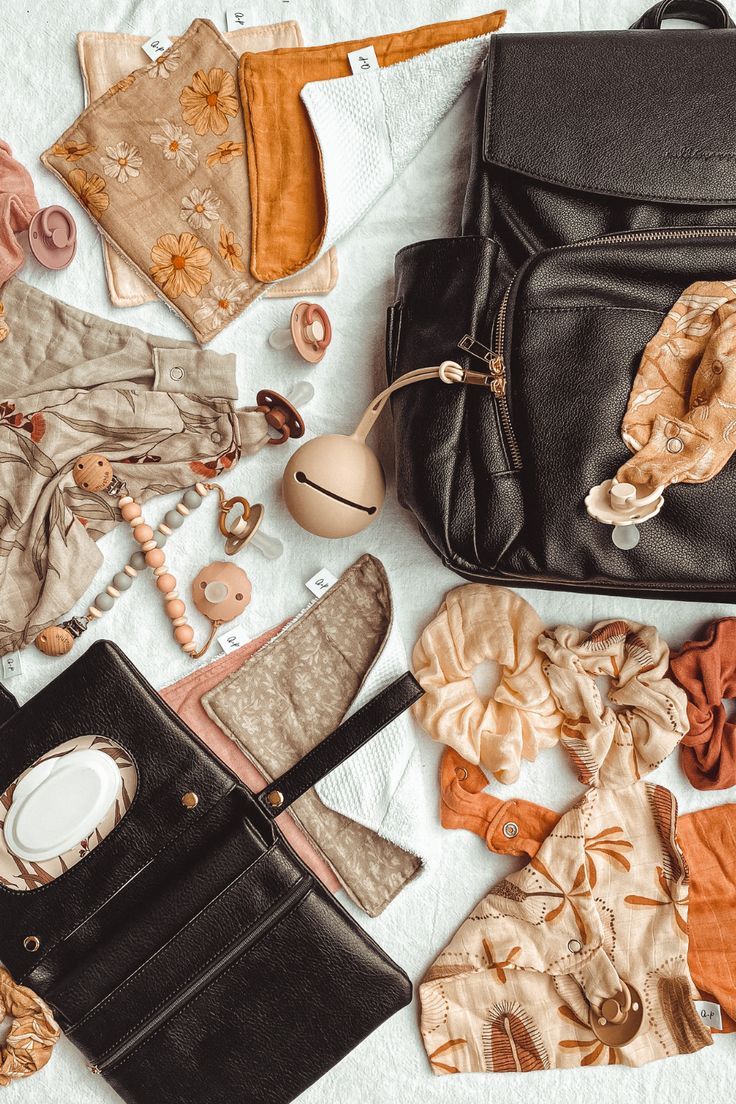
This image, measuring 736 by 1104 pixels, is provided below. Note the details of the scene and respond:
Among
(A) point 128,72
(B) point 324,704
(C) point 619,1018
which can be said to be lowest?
(C) point 619,1018

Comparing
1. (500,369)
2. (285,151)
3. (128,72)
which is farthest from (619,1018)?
(128,72)

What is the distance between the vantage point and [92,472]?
32.1 inches

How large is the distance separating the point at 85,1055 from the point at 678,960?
59 cm

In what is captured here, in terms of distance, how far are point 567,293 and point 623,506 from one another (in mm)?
192

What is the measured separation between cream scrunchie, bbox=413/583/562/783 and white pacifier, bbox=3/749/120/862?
316mm

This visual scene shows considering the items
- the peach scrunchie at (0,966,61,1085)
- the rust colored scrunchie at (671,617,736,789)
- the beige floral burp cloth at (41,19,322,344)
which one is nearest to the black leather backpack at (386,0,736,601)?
the rust colored scrunchie at (671,617,736,789)

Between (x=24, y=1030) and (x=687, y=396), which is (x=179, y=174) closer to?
(x=687, y=396)

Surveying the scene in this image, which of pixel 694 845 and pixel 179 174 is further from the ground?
pixel 179 174

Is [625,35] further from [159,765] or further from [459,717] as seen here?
[159,765]

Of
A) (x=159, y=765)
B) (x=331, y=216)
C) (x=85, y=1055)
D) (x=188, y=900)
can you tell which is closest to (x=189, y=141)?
(x=331, y=216)

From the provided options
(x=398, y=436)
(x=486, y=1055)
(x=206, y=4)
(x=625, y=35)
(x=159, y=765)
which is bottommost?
(x=486, y=1055)

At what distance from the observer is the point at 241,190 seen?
2.82 feet

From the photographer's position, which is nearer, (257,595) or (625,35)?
(625,35)

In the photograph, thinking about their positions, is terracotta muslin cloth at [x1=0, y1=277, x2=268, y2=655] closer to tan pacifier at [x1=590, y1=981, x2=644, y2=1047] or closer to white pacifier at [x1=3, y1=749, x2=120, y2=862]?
white pacifier at [x1=3, y1=749, x2=120, y2=862]
